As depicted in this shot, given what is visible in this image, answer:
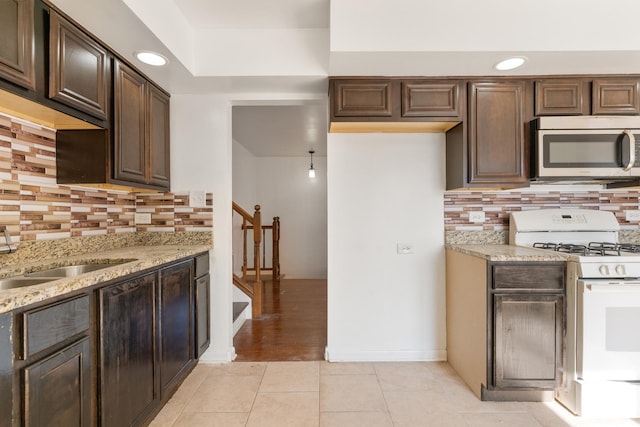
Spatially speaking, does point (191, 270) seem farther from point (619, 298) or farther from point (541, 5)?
point (541, 5)

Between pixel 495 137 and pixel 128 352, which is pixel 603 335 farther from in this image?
pixel 128 352

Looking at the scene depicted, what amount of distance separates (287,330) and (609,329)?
252cm

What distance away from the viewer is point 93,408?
1.34 metres

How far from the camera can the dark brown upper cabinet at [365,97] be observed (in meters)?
2.29

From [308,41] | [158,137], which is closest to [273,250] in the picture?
[158,137]

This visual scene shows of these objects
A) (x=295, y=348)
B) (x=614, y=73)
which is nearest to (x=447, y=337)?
(x=295, y=348)

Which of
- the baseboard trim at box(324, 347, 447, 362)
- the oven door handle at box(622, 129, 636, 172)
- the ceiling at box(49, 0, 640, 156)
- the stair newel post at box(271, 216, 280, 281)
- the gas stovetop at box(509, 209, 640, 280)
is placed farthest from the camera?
the stair newel post at box(271, 216, 280, 281)

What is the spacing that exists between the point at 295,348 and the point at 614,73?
3.20m

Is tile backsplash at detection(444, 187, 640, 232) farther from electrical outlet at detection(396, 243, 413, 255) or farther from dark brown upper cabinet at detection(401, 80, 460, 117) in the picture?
dark brown upper cabinet at detection(401, 80, 460, 117)

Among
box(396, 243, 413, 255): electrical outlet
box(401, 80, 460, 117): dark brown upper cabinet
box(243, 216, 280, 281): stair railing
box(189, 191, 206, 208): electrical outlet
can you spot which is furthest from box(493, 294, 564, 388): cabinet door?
box(243, 216, 280, 281): stair railing

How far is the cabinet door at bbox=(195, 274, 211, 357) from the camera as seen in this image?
2.38 metres

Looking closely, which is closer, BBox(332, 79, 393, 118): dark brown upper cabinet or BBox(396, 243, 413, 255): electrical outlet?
BBox(332, 79, 393, 118): dark brown upper cabinet

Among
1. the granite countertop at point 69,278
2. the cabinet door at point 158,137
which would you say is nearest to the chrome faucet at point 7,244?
the granite countertop at point 69,278

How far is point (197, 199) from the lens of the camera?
106 inches
